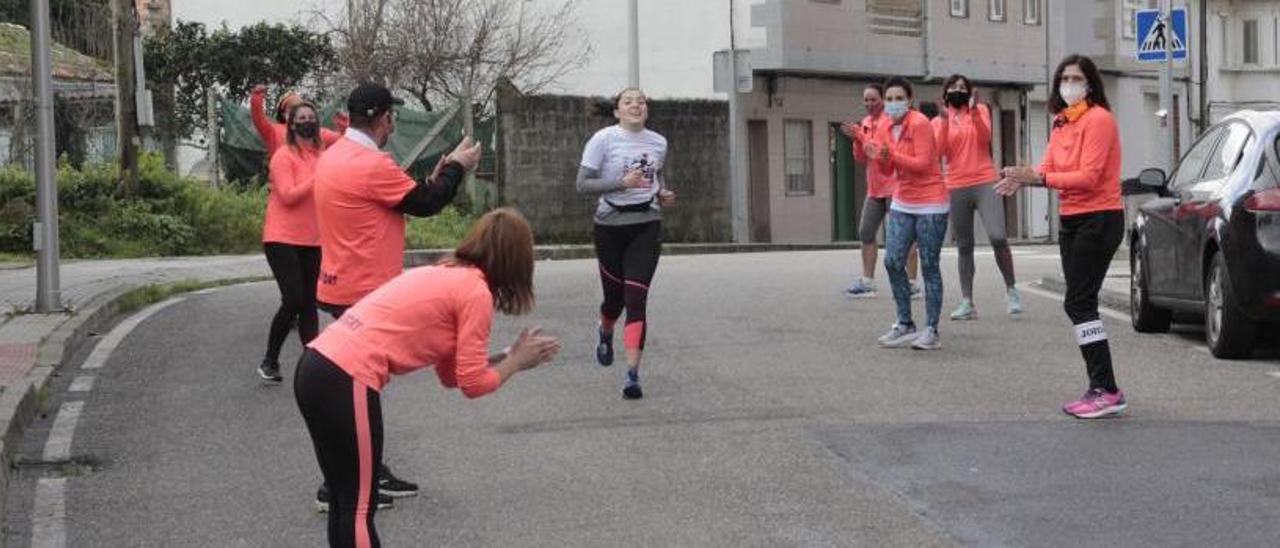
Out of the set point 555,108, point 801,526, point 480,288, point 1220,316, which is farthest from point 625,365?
point 555,108

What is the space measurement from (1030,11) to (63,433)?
33.4 metres

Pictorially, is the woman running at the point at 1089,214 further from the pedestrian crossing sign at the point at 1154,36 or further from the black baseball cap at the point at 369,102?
the pedestrian crossing sign at the point at 1154,36

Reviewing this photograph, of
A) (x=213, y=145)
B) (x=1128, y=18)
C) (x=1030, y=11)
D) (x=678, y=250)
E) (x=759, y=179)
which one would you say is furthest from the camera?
(x=1128, y=18)

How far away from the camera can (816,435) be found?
27.2 feet

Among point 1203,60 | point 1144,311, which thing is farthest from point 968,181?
point 1203,60

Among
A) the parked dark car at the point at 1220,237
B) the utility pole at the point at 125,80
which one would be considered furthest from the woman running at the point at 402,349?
the utility pole at the point at 125,80

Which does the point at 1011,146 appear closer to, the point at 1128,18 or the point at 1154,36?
the point at 1128,18

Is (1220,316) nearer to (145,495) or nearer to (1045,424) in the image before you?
(1045,424)

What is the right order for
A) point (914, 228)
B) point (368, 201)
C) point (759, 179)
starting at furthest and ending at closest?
point (759, 179)
point (914, 228)
point (368, 201)

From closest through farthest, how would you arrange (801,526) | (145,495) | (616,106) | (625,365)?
1. (801,526)
2. (145,495)
3. (616,106)
4. (625,365)

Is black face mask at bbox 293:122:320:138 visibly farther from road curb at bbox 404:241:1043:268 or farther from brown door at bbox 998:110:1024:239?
brown door at bbox 998:110:1024:239

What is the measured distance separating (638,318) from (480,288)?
4.39 m

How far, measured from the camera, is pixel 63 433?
8.84 m

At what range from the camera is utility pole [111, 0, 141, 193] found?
22.6 metres
